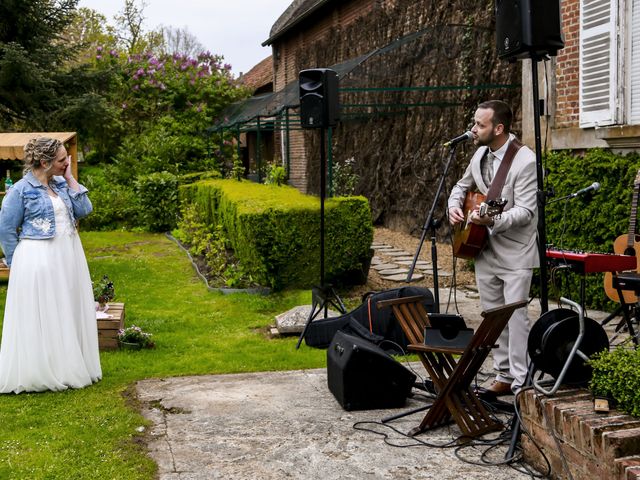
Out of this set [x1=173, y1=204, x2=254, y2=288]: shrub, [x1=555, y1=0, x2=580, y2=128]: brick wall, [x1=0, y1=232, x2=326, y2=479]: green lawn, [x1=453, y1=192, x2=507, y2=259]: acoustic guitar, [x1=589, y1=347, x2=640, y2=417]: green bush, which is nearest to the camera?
[x1=589, y1=347, x2=640, y2=417]: green bush

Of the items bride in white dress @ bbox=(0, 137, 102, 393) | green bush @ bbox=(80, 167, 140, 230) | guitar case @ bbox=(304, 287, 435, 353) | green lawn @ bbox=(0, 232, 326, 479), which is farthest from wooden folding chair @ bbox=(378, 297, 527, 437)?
green bush @ bbox=(80, 167, 140, 230)

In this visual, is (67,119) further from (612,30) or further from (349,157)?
(612,30)

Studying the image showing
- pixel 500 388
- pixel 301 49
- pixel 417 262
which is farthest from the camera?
pixel 301 49

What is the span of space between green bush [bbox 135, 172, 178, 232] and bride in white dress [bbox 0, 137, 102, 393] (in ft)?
40.7

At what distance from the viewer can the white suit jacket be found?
5219 mm

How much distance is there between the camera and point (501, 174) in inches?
211

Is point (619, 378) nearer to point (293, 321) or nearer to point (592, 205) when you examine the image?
point (293, 321)

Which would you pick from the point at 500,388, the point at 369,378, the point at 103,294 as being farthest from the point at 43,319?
the point at 500,388

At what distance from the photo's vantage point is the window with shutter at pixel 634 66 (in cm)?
786

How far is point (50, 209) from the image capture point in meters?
6.07

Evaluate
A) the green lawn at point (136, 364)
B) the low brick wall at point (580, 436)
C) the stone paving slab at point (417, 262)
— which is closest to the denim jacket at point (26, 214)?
the green lawn at point (136, 364)

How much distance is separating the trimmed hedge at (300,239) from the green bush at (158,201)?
7.90 m

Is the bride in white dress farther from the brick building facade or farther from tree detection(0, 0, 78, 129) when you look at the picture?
tree detection(0, 0, 78, 129)

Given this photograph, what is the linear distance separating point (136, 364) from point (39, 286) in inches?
51.2
